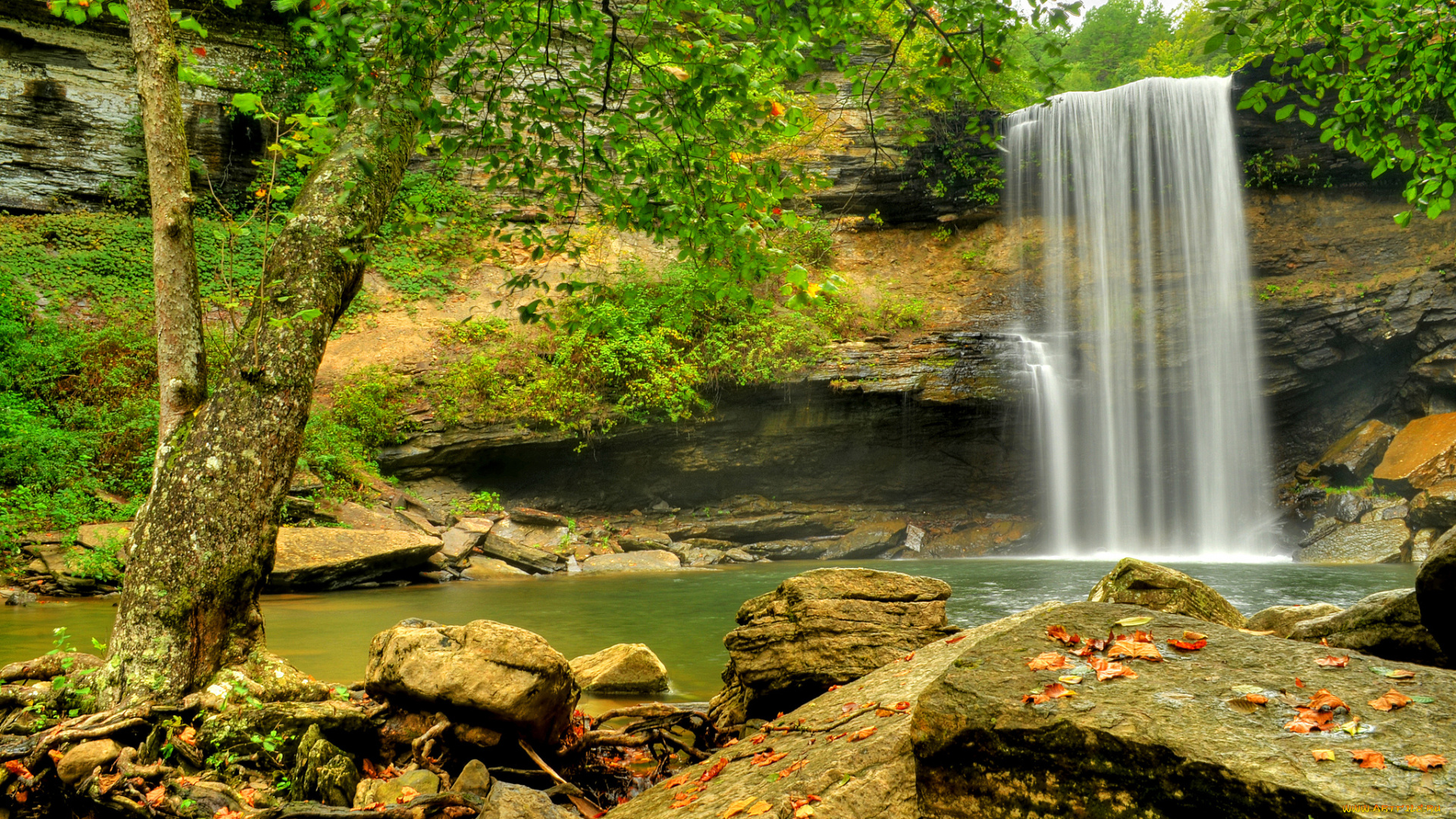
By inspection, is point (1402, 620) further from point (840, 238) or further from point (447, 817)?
point (840, 238)

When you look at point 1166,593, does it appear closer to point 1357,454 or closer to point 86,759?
point 86,759

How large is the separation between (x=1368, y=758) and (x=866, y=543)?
50.1 ft

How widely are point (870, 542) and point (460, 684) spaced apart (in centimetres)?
1395

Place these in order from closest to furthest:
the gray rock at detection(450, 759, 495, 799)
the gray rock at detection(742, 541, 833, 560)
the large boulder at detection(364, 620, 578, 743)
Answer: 1. the gray rock at detection(450, 759, 495, 799)
2. the large boulder at detection(364, 620, 578, 743)
3. the gray rock at detection(742, 541, 833, 560)

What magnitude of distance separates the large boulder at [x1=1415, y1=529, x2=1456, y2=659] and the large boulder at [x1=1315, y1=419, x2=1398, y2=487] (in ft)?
59.0

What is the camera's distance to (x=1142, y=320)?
19625 mm

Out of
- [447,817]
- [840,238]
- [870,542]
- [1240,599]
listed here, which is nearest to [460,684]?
[447,817]

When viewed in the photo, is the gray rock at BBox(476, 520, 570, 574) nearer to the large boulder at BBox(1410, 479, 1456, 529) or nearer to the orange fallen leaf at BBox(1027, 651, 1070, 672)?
the orange fallen leaf at BBox(1027, 651, 1070, 672)

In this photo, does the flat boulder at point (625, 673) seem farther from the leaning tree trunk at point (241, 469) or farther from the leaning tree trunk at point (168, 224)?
the leaning tree trunk at point (168, 224)

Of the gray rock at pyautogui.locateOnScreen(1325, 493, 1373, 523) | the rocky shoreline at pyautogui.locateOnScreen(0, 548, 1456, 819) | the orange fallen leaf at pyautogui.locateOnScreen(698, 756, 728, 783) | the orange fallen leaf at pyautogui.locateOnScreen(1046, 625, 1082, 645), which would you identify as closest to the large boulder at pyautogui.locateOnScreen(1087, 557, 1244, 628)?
the rocky shoreline at pyautogui.locateOnScreen(0, 548, 1456, 819)

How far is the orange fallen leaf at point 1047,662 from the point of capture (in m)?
2.21

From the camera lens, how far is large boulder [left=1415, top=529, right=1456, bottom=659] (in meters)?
2.44

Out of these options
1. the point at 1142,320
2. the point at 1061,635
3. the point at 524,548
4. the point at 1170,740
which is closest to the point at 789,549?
the point at 524,548

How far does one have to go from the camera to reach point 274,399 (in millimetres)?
3738
